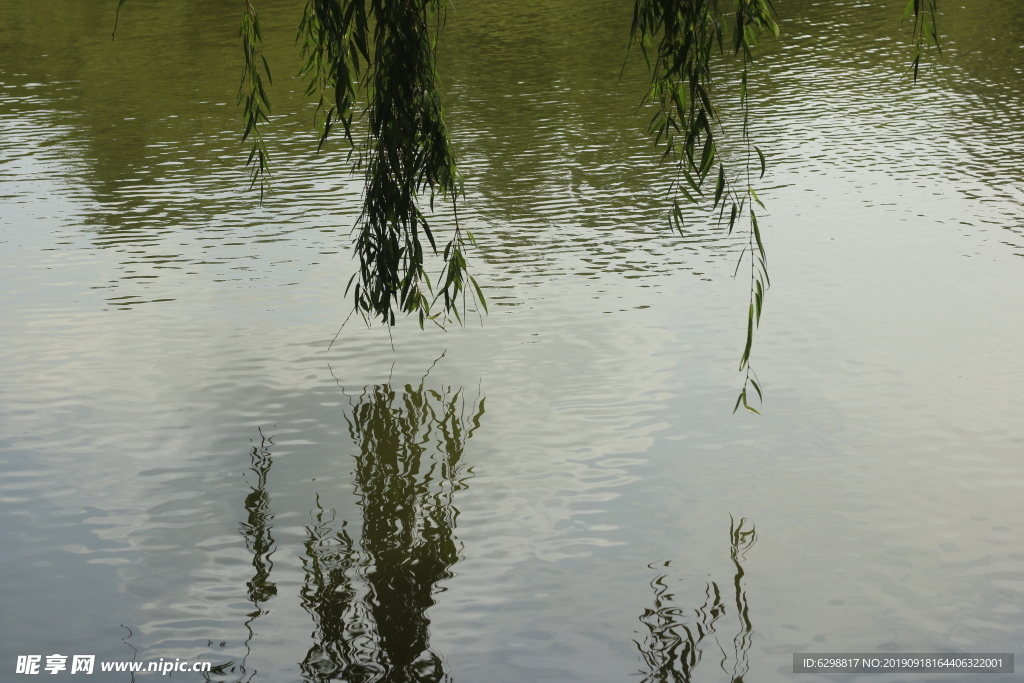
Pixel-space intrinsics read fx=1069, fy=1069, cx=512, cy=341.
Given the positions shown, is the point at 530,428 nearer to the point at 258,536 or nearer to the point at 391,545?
the point at 391,545

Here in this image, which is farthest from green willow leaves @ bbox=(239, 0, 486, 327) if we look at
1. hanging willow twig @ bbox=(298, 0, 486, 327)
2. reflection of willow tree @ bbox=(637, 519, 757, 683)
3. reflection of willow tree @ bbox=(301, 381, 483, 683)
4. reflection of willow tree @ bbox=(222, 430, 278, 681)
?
reflection of willow tree @ bbox=(637, 519, 757, 683)

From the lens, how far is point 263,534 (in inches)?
234

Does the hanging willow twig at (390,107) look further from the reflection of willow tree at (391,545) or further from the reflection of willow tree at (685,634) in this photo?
the reflection of willow tree at (685,634)

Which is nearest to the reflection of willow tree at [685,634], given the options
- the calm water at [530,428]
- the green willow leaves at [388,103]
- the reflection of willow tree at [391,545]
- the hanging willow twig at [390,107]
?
the calm water at [530,428]

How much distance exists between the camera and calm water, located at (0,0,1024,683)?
513cm

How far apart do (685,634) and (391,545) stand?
67.3 inches

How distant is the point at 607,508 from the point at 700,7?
2776mm

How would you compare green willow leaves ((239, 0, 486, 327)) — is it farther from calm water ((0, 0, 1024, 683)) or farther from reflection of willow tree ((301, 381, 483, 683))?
calm water ((0, 0, 1024, 683))

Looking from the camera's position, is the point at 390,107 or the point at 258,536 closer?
the point at 390,107

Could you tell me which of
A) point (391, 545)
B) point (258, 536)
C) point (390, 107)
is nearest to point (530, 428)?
point (391, 545)

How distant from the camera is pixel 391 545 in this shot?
19.1 feet

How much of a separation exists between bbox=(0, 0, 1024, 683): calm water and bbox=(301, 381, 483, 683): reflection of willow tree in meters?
0.02

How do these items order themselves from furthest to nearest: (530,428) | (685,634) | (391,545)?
(530,428)
(391,545)
(685,634)

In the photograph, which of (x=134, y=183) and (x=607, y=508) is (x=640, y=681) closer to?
(x=607, y=508)
